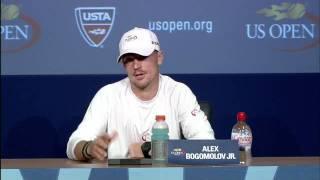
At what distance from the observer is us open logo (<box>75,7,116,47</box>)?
386cm

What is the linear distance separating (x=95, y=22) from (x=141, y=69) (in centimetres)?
109

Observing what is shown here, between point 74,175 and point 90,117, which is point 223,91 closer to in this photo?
point 90,117

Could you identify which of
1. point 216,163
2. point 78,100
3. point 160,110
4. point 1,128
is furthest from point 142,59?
point 1,128

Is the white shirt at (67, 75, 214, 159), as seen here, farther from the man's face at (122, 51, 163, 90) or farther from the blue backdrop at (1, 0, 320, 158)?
the blue backdrop at (1, 0, 320, 158)

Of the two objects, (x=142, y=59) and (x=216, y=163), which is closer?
(x=216, y=163)

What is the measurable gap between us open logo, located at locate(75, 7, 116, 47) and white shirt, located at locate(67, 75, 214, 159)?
94 cm

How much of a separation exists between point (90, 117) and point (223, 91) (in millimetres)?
1316

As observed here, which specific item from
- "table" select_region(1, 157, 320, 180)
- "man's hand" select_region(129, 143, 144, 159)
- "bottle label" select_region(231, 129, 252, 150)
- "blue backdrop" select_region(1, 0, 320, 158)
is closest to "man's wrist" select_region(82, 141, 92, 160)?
"man's hand" select_region(129, 143, 144, 159)

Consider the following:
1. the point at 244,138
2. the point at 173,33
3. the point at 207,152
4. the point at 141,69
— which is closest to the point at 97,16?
the point at 173,33

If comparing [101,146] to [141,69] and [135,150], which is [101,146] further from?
[141,69]

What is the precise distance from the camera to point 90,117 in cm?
284

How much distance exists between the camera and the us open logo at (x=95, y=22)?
3.86 meters

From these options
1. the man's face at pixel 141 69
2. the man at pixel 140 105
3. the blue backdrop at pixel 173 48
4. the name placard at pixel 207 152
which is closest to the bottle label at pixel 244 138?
the man at pixel 140 105

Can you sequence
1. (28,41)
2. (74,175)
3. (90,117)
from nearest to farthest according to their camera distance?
(74,175) < (90,117) < (28,41)
